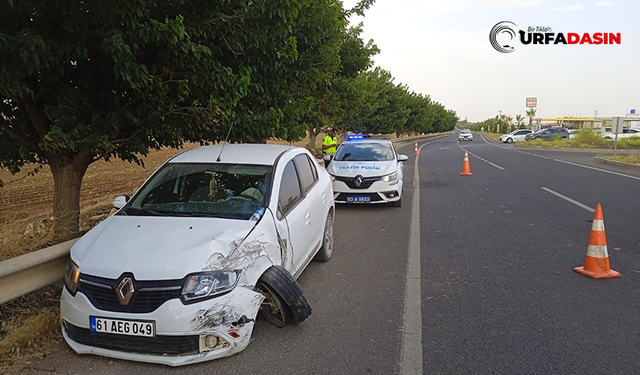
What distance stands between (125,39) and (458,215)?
22.7 ft

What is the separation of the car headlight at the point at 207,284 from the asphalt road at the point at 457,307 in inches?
21.0

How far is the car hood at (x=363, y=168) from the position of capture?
10.6m

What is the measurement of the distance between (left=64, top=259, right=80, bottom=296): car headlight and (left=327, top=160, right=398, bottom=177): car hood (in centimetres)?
720

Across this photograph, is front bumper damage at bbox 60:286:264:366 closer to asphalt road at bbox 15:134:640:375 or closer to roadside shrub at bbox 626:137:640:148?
asphalt road at bbox 15:134:640:375

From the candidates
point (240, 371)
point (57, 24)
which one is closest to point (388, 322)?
point (240, 371)

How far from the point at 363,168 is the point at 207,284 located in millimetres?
7368

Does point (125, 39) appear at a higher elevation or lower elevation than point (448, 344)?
higher

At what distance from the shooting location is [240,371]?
3.60 m

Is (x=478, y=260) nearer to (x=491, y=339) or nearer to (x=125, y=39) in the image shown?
(x=491, y=339)

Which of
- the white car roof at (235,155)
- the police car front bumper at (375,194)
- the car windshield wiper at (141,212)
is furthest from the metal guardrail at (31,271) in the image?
the police car front bumper at (375,194)

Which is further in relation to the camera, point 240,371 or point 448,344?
point 448,344

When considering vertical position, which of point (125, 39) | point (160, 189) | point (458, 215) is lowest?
point (458, 215)

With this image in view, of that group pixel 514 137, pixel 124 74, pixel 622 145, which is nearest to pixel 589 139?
pixel 622 145

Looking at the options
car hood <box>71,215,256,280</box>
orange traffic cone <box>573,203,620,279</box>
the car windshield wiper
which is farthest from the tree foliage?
orange traffic cone <box>573,203,620,279</box>
